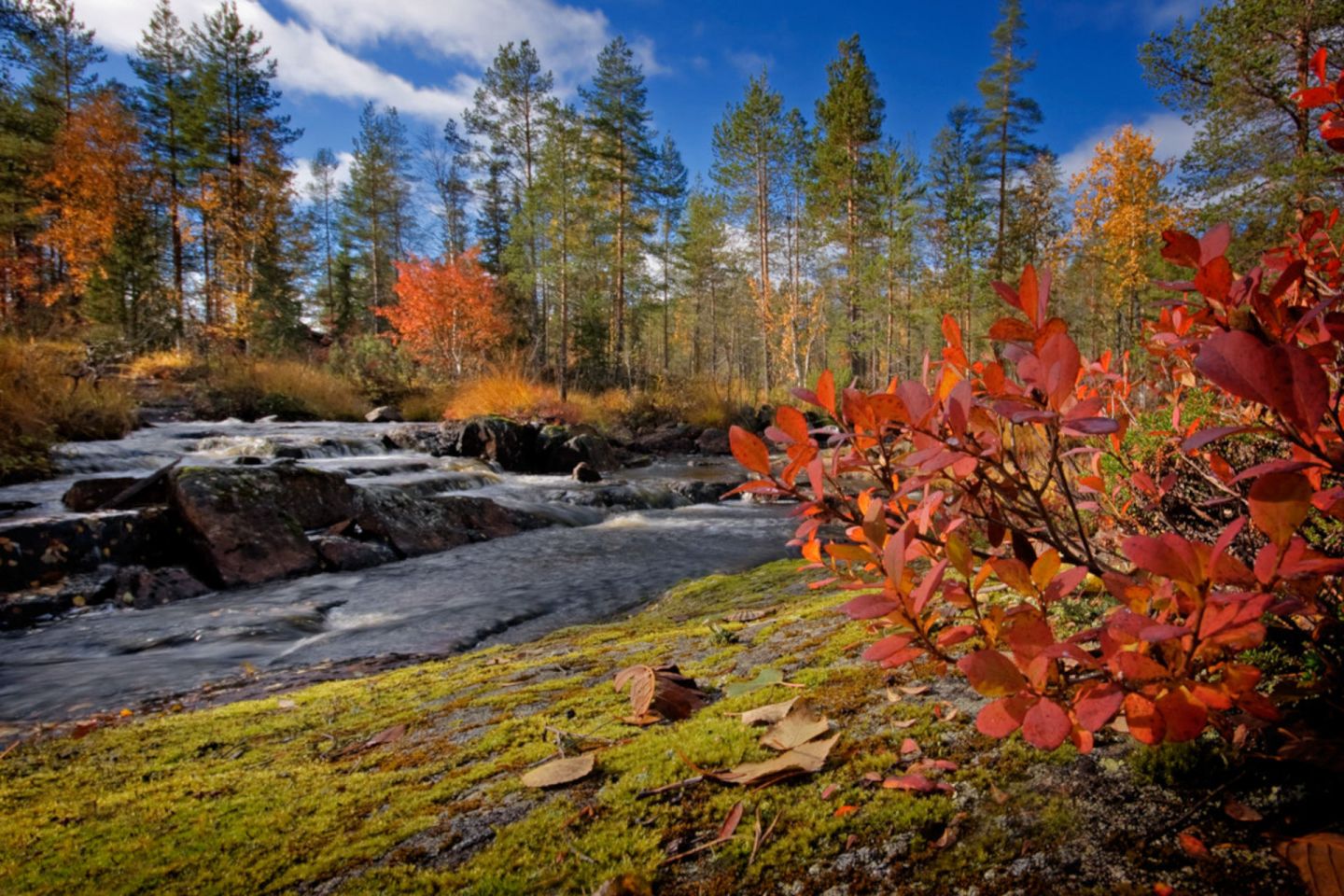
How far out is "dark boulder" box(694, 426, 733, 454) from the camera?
1622 cm

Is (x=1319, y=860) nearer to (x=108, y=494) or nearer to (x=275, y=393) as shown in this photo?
(x=108, y=494)

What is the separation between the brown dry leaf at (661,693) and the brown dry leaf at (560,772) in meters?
0.23

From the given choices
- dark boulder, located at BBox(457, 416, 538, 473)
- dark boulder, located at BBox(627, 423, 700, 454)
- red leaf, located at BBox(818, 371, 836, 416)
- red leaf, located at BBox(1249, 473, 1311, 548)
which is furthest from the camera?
dark boulder, located at BBox(627, 423, 700, 454)

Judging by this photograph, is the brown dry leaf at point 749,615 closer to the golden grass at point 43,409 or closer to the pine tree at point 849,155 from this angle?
the golden grass at point 43,409

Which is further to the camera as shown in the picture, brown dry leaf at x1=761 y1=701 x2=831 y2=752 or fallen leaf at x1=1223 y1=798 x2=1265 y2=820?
brown dry leaf at x1=761 y1=701 x2=831 y2=752

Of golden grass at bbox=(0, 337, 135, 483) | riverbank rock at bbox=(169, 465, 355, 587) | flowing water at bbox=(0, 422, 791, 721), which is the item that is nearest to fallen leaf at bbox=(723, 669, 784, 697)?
flowing water at bbox=(0, 422, 791, 721)

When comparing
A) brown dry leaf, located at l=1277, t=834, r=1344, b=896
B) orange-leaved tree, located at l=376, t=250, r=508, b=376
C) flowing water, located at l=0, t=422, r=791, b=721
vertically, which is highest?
orange-leaved tree, located at l=376, t=250, r=508, b=376

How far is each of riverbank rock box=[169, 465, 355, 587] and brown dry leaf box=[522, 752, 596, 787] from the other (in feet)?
17.5

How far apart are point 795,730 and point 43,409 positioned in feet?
38.9

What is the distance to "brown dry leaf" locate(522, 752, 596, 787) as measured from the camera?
108cm

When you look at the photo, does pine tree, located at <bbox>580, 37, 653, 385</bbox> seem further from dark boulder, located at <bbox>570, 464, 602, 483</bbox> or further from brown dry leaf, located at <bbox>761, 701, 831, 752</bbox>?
brown dry leaf, located at <bbox>761, 701, 831, 752</bbox>

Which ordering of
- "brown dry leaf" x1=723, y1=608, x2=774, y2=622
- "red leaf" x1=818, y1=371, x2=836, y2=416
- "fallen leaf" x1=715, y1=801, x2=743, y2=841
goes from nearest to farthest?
"fallen leaf" x1=715, y1=801, x2=743, y2=841 → "red leaf" x1=818, y1=371, x2=836, y2=416 → "brown dry leaf" x1=723, y1=608, x2=774, y2=622

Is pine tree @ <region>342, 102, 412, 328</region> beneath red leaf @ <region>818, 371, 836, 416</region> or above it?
above

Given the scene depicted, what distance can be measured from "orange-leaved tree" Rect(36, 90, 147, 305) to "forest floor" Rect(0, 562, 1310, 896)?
91.6ft
